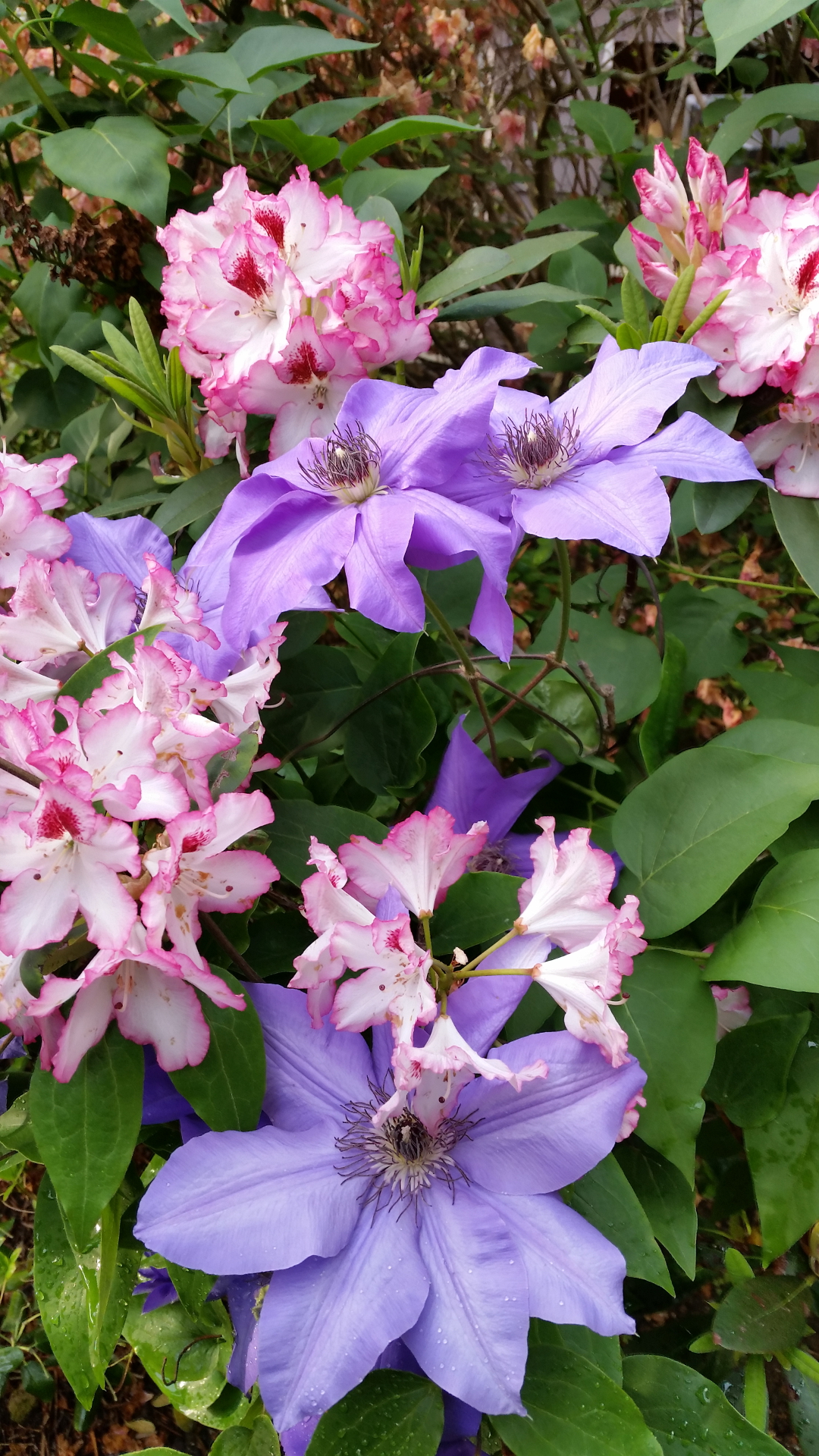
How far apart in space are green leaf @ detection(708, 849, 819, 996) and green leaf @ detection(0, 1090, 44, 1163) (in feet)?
1.38

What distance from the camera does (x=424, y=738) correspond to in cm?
70

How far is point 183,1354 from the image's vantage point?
0.70 metres

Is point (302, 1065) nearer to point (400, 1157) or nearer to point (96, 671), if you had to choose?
point (400, 1157)

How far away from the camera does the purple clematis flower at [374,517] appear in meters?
0.51

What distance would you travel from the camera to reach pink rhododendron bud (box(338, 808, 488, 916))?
1.65 ft

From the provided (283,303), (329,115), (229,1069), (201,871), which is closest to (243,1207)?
(229,1069)

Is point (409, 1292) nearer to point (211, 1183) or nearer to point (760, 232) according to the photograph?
point (211, 1183)

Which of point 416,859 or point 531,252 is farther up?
point 531,252

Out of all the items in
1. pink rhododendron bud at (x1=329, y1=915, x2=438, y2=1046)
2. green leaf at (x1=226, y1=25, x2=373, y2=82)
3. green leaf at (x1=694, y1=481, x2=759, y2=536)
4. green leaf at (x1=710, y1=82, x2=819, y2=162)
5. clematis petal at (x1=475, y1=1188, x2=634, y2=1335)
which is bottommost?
clematis petal at (x1=475, y1=1188, x2=634, y2=1335)

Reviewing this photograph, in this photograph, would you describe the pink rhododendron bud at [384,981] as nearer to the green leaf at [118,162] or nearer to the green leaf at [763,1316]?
the green leaf at [763,1316]

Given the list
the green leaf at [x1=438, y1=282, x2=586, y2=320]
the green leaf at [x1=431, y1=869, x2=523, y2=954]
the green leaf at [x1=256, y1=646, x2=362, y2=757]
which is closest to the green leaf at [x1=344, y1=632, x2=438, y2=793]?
the green leaf at [x1=256, y1=646, x2=362, y2=757]

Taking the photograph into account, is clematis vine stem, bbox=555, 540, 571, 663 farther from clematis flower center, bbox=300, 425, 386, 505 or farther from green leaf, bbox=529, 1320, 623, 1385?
green leaf, bbox=529, 1320, 623, 1385

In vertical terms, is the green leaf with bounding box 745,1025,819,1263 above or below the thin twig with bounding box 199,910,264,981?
below

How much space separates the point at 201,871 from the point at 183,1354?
1.44ft
